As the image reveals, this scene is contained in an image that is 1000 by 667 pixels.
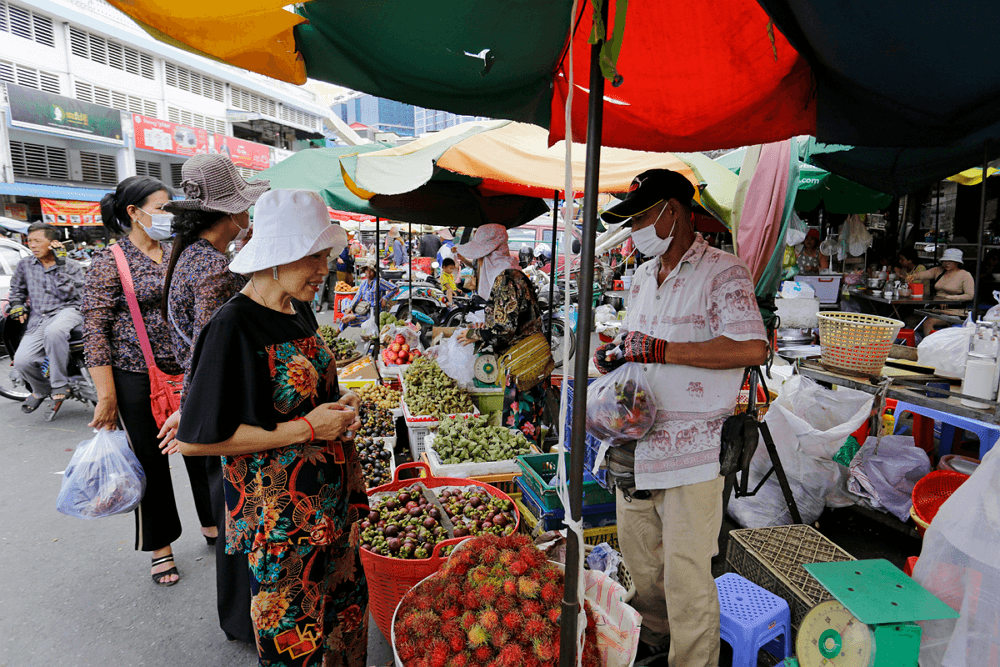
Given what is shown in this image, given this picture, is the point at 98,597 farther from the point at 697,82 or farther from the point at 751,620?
the point at 697,82

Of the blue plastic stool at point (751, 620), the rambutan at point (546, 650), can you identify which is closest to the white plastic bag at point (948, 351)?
the blue plastic stool at point (751, 620)

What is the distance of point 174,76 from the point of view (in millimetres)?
28484

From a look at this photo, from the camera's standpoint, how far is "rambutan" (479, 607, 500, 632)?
172 cm

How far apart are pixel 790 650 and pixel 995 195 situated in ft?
Answer: 33.1

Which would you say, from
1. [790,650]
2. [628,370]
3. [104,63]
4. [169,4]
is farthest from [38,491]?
[104,63]

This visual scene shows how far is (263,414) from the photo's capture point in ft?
5.74

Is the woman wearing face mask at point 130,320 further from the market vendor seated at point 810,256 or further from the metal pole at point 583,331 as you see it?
the market vendor seated at point 810,256

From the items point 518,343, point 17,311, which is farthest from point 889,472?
point 17,311

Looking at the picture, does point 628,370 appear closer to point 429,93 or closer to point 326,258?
point 326,258

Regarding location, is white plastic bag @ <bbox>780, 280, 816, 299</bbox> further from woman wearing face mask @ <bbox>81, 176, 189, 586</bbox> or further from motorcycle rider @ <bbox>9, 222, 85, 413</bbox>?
motorcycle rider @ <bbox>9, 222, 85, 413</bbox>

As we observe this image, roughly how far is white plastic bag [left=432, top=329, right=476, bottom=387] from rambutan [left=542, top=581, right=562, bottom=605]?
2.89m

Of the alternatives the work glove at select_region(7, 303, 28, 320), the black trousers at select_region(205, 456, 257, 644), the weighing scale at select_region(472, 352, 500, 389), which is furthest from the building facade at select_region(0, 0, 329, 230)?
the black trousers at select_region(205, 456, 257, 644)

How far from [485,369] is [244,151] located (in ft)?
101

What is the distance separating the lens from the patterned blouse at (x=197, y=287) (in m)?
2.48
